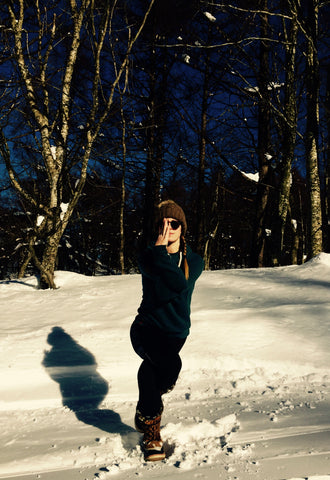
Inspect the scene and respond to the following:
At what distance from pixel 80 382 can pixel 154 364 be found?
1.40 m

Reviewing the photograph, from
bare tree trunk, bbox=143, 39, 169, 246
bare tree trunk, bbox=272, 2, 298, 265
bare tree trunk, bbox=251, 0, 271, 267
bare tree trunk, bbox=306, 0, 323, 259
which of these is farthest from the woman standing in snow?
bare tree trunk, bbox=143, 39, 169, 246

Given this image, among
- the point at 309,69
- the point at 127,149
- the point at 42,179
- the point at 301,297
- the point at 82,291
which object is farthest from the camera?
the point at 42,179

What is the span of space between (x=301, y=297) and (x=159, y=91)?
10.0m

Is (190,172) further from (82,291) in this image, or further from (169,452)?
(169,452)

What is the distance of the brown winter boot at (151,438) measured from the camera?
83.3 inches

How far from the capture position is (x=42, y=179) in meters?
14.0

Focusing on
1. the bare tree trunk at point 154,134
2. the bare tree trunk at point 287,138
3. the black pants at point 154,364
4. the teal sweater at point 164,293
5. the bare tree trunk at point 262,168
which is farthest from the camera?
the bare tree trunk at point 154,134

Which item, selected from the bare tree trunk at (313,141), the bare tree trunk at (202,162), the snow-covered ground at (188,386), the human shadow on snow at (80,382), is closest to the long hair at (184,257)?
the snow-covered ground at (188,386)

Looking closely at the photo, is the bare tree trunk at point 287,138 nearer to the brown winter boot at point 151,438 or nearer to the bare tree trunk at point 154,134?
the bare tree trunk at point 154,134

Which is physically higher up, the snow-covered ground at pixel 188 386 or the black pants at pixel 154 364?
the black pants at pixel 154 364

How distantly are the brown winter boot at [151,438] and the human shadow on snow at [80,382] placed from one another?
32 centimetres

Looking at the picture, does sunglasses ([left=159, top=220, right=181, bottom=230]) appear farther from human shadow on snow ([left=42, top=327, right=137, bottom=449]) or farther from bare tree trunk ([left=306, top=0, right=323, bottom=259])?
bare tree trunk ([left=306, top=0, right=323, bottom=259])

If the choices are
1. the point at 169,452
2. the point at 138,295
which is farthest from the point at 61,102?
the point at 169,452

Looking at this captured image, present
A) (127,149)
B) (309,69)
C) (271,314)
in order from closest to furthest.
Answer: (271,314), (309,69), (127,149)
